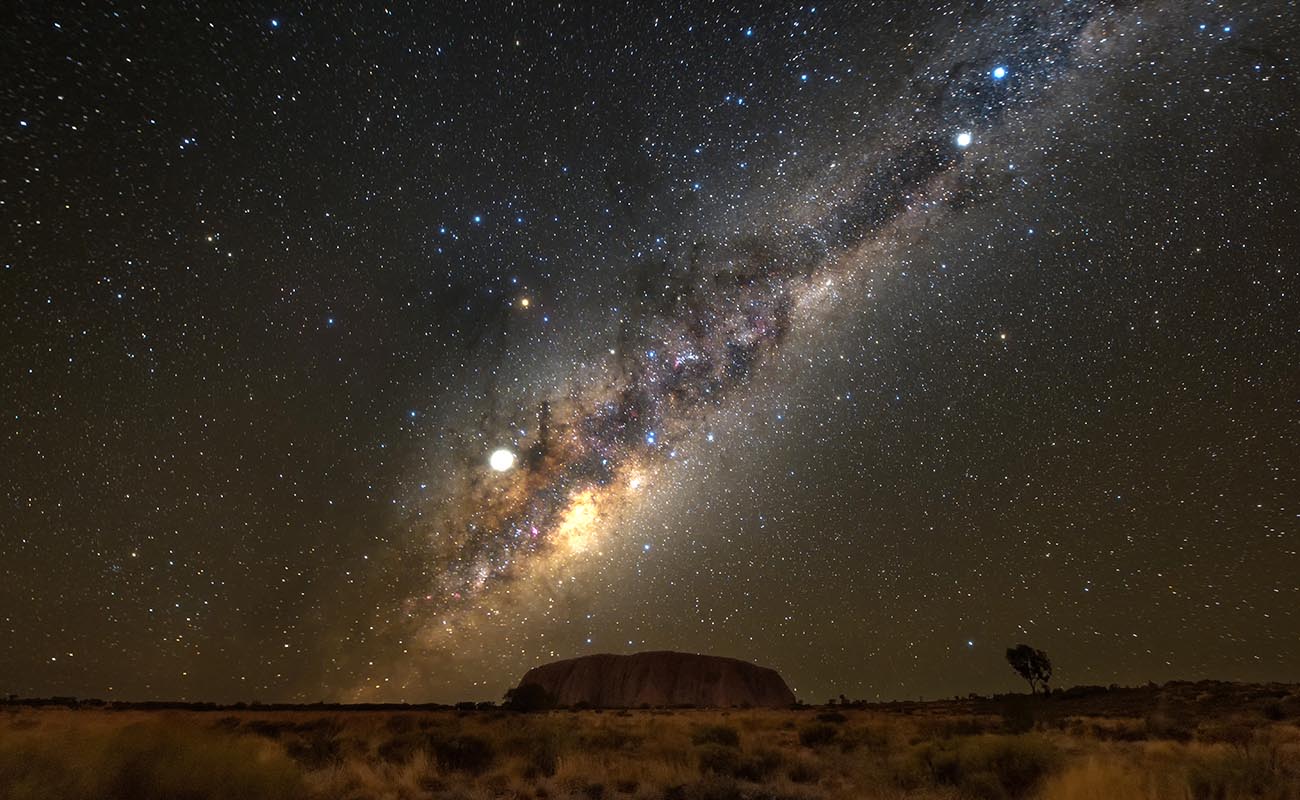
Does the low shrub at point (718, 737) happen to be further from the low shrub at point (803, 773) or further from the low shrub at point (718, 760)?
the low shrub at point (803, 773)

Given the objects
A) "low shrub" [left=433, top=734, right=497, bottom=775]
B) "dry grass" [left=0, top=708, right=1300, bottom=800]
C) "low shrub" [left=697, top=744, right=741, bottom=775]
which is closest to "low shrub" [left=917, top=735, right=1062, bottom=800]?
"dry grass" [left=0, top=708, right=1300, bottom=800]

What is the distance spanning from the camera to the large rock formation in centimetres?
9362

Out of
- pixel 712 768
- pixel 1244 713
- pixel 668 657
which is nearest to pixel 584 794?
pixel 712 768

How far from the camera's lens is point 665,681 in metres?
96.6

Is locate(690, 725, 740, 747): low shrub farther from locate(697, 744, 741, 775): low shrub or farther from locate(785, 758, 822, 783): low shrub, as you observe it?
locate(785, 758, 822, 783): low shrub

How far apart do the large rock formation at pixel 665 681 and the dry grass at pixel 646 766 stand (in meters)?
83.4

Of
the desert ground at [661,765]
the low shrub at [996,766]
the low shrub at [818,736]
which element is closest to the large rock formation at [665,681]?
the low shrub at [818,736]

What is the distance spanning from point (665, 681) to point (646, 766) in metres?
91.4

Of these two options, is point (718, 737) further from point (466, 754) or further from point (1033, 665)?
point (1033, 665)

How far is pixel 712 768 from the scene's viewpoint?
1280cm

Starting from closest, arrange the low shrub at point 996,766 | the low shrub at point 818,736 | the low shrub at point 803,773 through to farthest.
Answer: the low shrub at point 996,766, the low shrub at point 803,773, the low shrub at point 818,736

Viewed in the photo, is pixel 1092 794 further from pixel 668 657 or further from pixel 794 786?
pixel 668 657

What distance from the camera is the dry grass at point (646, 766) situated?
8.52 meters

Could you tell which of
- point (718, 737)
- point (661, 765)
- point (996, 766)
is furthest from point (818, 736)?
point (996, 766)
